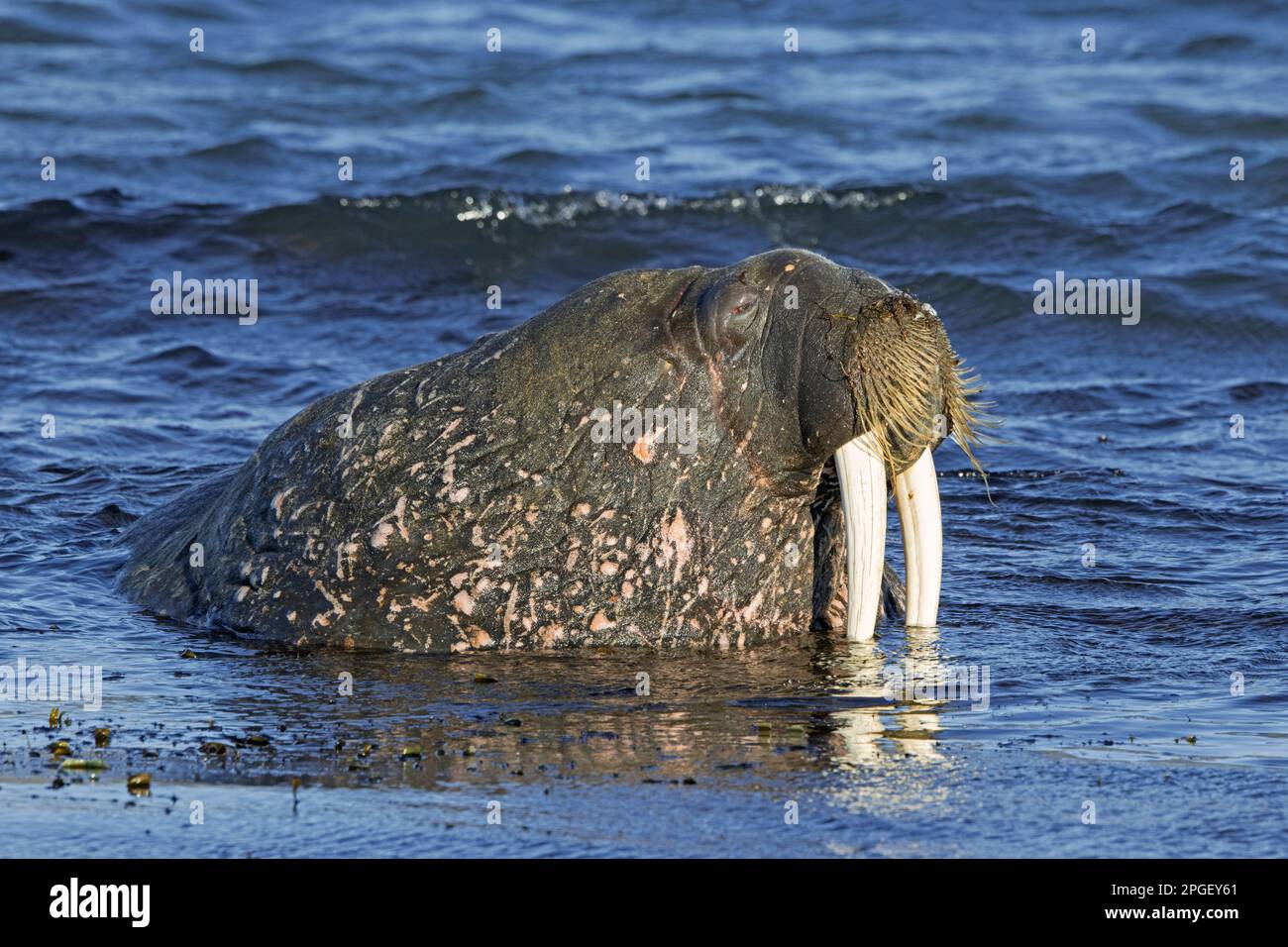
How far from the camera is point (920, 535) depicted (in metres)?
7.39

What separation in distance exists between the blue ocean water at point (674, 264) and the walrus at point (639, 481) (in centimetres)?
21

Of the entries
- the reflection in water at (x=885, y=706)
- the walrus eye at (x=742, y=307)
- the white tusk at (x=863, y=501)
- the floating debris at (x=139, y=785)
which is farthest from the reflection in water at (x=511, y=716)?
the walrus eye at (x=742, y=307)

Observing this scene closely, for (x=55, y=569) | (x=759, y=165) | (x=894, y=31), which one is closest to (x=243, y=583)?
(x=55, y=569)

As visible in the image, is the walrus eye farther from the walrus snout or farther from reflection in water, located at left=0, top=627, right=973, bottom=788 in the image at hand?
reflection in water, located at left=0, top=627, right=973, bottom=788

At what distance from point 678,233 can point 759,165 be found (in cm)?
364

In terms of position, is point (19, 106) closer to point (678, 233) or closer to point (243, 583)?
point (678, 233)

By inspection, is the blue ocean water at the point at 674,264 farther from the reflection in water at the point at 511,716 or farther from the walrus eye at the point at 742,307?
the walrus eye at the point at 742,307

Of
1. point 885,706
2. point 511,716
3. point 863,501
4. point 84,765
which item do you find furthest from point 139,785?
point 863,501

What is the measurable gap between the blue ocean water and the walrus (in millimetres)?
208

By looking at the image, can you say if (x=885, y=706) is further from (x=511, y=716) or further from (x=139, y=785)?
(x=139, y=785)

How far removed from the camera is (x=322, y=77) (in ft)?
91.1

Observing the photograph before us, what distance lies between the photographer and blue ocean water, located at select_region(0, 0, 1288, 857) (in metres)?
5.98

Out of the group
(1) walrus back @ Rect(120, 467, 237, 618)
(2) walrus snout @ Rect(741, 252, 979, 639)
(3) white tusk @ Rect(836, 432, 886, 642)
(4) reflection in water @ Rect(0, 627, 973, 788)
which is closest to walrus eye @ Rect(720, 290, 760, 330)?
(2) walrus snout @ Rect(741, 252, 979, 639)

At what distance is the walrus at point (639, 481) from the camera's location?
7184mm
